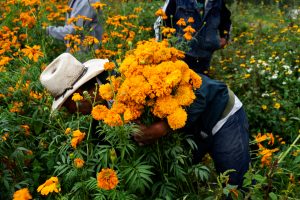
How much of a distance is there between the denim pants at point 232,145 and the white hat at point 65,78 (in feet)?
2.68

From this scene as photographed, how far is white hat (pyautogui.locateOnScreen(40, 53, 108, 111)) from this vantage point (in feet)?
6.71

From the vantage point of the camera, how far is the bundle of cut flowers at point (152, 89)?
1.41 metres

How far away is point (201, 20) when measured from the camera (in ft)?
11.6

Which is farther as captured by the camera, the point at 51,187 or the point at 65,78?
the point at 65,78

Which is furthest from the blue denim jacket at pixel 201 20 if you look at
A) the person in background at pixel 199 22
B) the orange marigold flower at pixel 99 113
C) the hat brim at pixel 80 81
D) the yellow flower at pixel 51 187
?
the yellow flower at pixel 51 187

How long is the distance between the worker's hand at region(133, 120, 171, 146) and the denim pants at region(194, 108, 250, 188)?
702 mm

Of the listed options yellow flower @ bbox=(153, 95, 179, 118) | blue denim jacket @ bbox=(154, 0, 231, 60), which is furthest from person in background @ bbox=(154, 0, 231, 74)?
yellow flower @ bbox=(153, 95, 179, 118)

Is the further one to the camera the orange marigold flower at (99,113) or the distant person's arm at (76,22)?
the distant person's arm at (76,22)

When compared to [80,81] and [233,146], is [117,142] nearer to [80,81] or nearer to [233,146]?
[80,81]

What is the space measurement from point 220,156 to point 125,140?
2.92 feet

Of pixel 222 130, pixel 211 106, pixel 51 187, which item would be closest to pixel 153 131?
pixel 51 187

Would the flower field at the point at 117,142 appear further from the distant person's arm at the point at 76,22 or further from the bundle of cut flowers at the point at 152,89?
the distant person's arm at the point at 76,22

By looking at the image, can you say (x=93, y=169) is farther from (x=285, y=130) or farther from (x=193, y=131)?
(x=285, y=130)

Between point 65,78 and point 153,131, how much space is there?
2.60 ft
